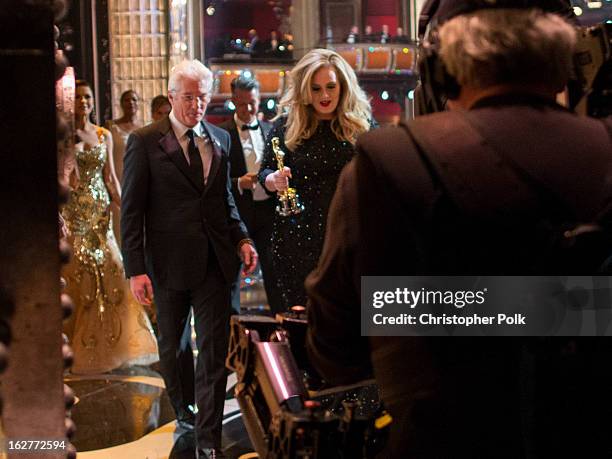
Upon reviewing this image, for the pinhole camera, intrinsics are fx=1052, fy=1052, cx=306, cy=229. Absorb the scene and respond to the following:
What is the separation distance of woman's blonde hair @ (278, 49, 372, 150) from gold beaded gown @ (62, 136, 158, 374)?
2053mm

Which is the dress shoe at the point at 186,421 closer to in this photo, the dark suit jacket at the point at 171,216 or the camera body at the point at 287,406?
the dark suit jacket at the point at 171,216

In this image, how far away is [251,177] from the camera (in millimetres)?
5453

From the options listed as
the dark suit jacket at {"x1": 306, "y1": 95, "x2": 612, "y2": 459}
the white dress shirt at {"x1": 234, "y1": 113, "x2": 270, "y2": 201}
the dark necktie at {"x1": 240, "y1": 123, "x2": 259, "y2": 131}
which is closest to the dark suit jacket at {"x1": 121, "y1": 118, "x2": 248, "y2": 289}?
the white dress shirt at {"x1": 234, "y1": 113, "x2": 270, "y2": 201}

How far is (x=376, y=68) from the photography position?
35.1 ft

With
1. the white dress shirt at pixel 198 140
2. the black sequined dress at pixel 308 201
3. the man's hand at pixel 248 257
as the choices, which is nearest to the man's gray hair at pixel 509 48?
the black sequined dress at pixel 308 201

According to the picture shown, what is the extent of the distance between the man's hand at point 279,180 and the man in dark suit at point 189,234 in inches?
8.5

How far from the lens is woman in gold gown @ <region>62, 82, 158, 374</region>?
601 centimetres

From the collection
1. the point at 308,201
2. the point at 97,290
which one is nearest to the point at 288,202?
the point at 308,201

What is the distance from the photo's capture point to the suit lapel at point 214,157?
431cm

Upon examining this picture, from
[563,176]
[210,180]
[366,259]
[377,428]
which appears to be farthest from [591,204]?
[210,180]

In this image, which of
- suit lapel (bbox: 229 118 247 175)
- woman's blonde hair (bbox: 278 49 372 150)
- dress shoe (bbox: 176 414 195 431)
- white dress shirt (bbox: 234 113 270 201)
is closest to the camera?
woman's blonde hair (bbox: 278 49 372 150)

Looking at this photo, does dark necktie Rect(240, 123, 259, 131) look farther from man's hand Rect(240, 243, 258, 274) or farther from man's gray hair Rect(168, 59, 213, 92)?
man's hand Rect(240, 243, 258, 274)

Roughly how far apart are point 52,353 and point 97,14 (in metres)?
5.88

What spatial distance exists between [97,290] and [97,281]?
0.05 meters
